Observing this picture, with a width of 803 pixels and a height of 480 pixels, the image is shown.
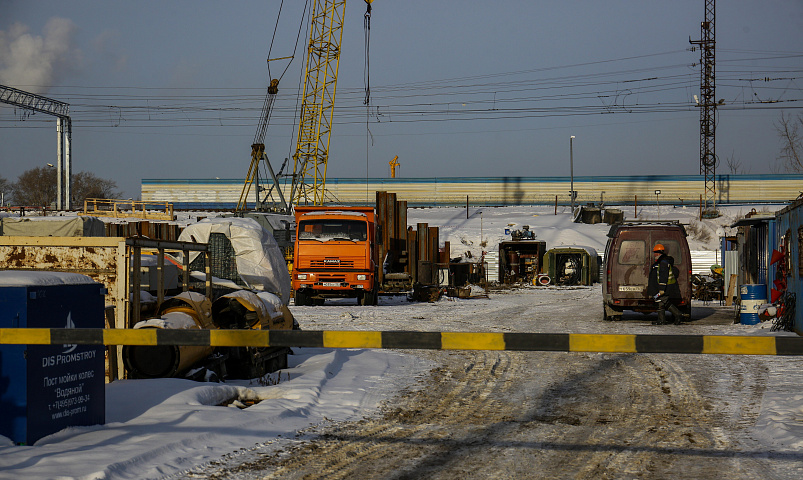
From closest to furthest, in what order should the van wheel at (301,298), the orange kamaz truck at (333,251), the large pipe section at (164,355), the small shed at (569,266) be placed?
the large pipe section at (164,355) < the orange kamaz truck at (333,251) < the van wheel at (301,298) < the small shed at (569,266)

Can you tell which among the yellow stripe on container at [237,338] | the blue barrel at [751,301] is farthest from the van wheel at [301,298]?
the yellow stripe on container at [237,338]

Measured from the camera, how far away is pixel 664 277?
17.2 m

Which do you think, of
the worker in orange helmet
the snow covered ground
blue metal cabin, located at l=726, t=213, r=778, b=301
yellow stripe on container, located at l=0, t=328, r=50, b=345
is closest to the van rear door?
the worker in orange helmet

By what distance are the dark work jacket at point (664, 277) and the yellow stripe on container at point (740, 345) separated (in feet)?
43.8

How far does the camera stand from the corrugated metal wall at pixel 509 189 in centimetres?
7119

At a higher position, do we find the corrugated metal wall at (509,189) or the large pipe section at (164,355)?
the corrugated metal wall at (509,189)

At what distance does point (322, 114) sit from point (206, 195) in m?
26.3

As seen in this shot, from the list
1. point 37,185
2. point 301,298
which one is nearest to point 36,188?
point 37,185

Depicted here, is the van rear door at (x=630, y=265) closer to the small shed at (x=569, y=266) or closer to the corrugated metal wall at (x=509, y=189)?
the small shed at (x=569, y=266)

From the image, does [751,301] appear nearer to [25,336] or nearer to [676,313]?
[676,313]

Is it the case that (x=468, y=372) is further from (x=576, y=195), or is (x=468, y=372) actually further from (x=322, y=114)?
(x=576, y=195)

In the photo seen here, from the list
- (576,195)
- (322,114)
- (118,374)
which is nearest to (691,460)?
(118,374)

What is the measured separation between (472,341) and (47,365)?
321cm

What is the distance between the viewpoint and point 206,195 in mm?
75812
